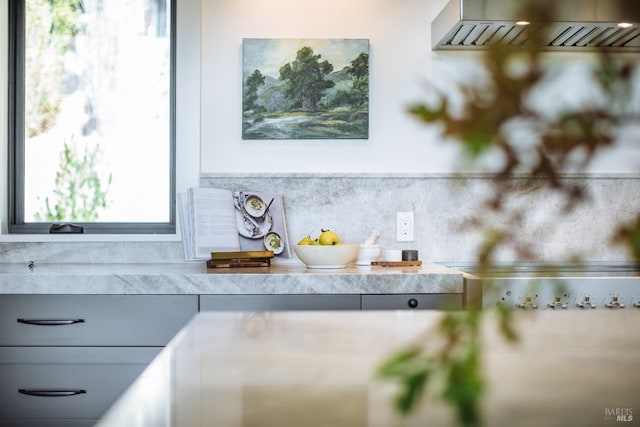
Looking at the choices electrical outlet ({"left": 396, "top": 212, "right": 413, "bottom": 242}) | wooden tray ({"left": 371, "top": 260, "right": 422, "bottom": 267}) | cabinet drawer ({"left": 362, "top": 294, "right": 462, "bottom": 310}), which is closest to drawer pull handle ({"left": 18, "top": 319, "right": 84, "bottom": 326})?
cabinet drawer ({"left": 362, "top": 294, "right": 462, "bottom": 310})

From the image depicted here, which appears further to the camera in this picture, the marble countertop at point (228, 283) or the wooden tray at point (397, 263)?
the wooden tray at point (397, 263)

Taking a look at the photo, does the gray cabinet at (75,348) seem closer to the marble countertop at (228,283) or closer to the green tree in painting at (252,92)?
the marble countertop at (228,283)

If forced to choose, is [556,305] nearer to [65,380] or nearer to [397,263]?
[397,263]

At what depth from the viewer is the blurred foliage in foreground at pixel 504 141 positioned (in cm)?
34

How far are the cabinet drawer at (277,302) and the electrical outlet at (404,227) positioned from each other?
2.05 ft

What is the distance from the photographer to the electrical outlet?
112 inches

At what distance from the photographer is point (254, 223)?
2.79 metres

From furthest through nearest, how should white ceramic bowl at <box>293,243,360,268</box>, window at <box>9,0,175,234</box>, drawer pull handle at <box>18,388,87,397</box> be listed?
1. window at <box>9,0,175,234</box>
2. white ceramic bowl at <box>293,243,360,268</box>
3. drawer pull handle at <box>18,388,87,397</box>

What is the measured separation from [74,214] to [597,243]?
234cm

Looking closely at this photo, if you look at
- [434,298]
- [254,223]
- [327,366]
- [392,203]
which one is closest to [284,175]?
[254,223]

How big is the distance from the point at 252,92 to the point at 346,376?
2212 mm

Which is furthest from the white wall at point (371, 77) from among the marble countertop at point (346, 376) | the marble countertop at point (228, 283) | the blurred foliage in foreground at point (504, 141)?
the blurred foliage in foreground at point (504, 141)

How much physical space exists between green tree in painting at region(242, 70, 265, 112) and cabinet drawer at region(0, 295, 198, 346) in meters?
0.95

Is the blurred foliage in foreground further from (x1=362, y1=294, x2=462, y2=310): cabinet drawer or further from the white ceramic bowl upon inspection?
the white ceramic bowl
